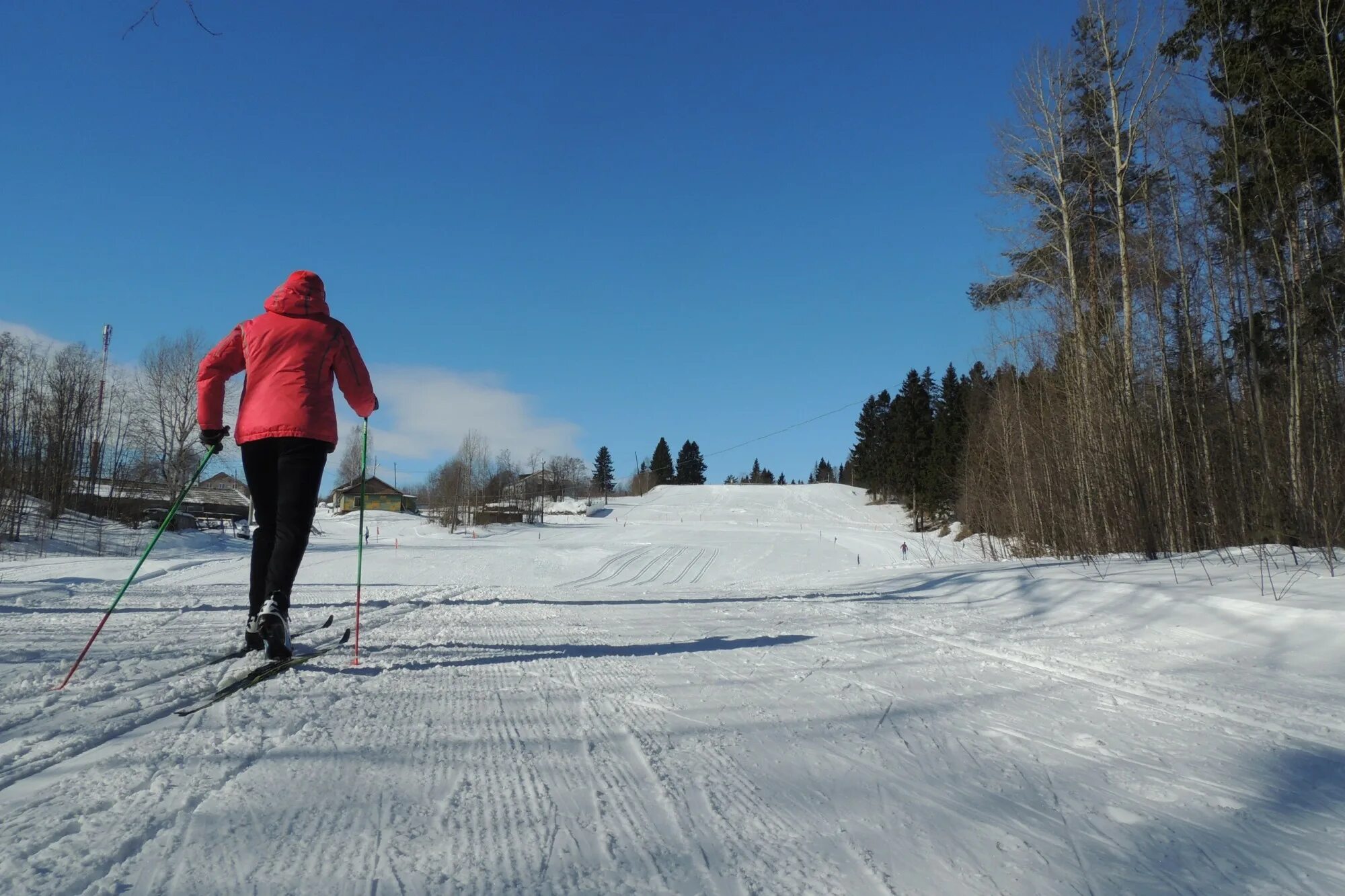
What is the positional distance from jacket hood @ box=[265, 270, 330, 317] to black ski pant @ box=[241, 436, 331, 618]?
2.22 ft

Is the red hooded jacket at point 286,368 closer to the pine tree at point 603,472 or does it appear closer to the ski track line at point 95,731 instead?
the ski track line at point 95,731

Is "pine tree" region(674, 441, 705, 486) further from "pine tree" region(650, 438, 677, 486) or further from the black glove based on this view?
the black glove

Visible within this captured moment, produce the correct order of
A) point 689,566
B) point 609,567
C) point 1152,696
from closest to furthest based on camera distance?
1. point 1152,696
2. point 609,567
3. point 689,566

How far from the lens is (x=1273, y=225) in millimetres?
10641

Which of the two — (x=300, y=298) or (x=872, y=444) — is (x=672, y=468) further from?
(x=300, y=298)

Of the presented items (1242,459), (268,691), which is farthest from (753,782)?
(1242,459)

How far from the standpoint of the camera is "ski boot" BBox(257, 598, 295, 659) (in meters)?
3.01

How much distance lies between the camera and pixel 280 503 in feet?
10.5

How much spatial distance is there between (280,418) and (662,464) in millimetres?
111774

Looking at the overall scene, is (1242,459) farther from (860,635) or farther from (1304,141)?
(860,635)

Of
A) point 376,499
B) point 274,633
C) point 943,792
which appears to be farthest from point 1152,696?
point 376,499

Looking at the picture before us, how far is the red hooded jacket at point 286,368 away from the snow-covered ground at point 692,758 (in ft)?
3.58

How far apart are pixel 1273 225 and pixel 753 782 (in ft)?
43.6

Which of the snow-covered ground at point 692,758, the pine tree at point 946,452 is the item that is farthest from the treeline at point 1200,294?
the pine tree at point 946,452
